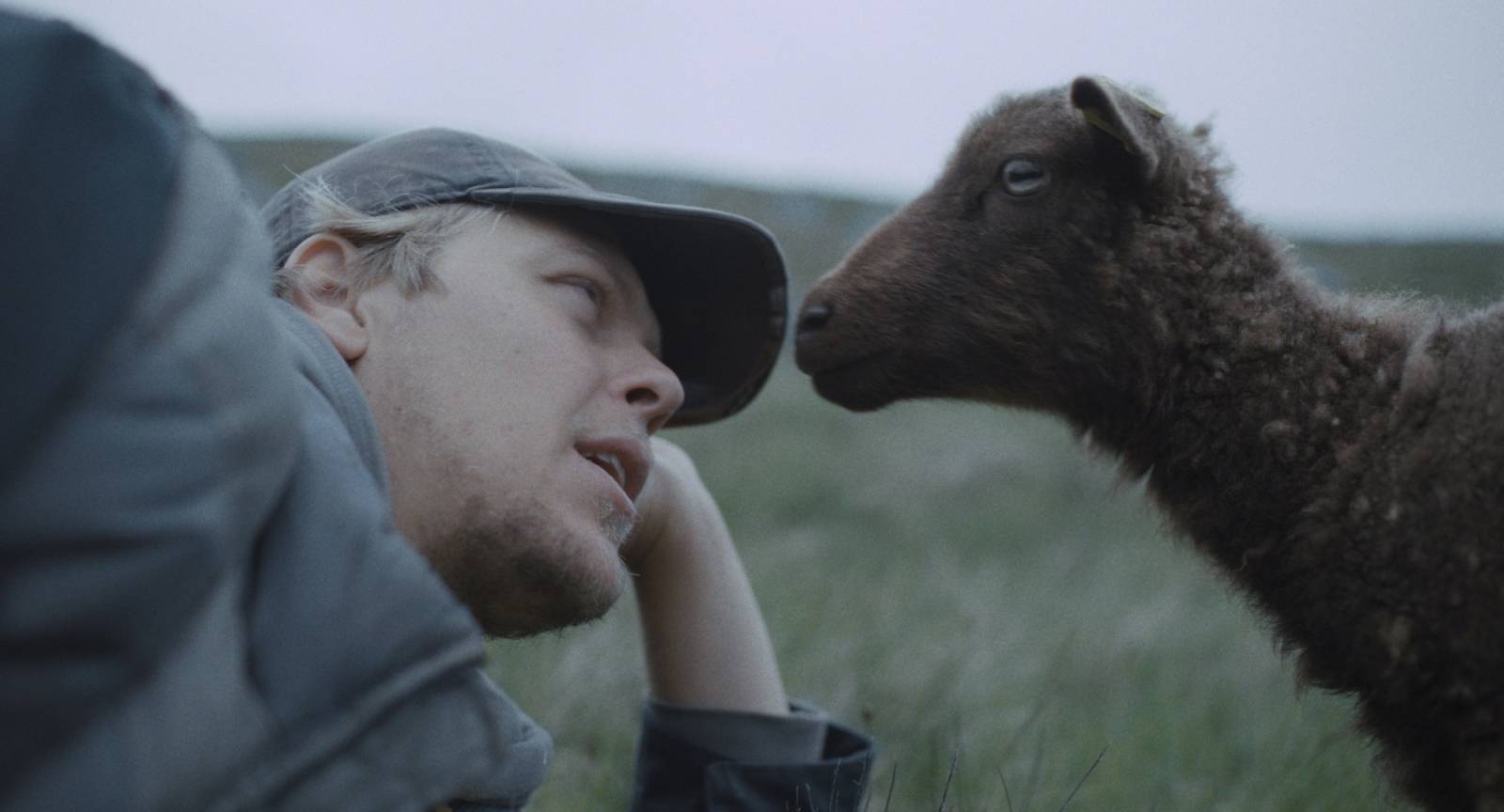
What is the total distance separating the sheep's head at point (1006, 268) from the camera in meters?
2.85

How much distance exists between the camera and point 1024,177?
9.86ft

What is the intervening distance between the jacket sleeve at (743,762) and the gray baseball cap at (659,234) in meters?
0.75

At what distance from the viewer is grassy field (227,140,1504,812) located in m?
3.43

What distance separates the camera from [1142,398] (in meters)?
2.71

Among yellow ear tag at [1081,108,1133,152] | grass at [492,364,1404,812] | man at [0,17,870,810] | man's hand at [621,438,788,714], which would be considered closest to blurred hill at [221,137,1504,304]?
grass at [492,364,1404,812]

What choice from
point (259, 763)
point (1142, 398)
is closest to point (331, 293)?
point (259, 763)

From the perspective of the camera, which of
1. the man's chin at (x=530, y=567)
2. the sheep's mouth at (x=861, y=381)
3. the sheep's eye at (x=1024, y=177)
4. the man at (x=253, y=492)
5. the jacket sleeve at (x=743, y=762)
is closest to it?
the man at (x=253, y=492)

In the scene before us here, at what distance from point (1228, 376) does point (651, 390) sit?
1.35m

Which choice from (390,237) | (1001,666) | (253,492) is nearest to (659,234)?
(390,237)

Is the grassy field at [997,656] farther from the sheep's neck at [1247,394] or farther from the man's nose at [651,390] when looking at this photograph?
the man's nose at [651,390]

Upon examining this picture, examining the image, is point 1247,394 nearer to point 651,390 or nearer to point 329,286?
point 651,390

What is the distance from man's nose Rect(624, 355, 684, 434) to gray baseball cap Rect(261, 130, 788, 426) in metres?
0.32

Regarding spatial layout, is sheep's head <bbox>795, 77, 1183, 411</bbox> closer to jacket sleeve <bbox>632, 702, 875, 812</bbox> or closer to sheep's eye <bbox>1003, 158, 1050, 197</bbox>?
sheep's eye <bbox>1003, 158, 1050, 197</bbox>

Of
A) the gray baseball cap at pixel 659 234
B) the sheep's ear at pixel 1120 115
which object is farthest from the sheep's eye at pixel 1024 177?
the gray baseball cap at pixel 659 234
